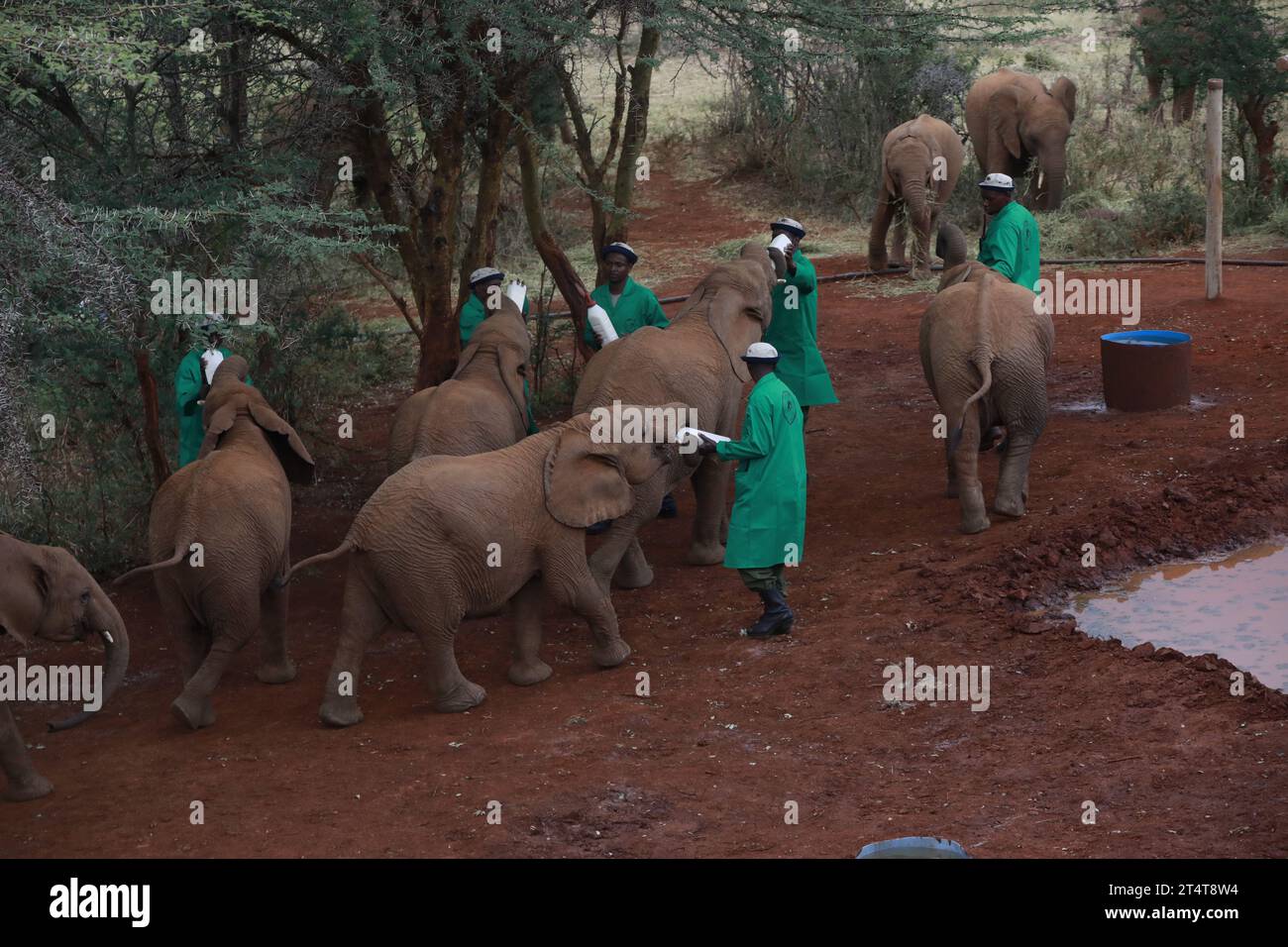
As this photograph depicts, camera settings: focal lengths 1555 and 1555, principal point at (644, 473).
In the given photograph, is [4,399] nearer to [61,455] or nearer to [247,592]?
[247,592]

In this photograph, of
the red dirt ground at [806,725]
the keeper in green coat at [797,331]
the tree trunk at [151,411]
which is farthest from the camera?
the keeper in green coat at [797,331]

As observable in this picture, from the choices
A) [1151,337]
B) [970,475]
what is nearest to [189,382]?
[970,475]

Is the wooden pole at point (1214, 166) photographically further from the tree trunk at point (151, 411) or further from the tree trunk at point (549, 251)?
the tree trunk at point (151, 411)

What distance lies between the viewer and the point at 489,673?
338 inches

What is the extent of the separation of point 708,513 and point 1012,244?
9.38 ft

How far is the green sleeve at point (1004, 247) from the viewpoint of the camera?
10.6m

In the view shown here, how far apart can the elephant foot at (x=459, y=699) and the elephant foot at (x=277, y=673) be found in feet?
3.93

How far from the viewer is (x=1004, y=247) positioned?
10625 mm

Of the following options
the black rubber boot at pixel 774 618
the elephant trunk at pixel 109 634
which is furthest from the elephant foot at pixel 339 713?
the black rubber boot at pixel 774 618

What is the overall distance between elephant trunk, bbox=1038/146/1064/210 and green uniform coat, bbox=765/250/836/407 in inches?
419

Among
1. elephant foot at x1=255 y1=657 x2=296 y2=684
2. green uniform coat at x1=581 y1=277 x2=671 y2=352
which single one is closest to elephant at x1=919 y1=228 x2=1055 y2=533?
green uniform coat at x1=581 y1=277 x2=671 y2=352

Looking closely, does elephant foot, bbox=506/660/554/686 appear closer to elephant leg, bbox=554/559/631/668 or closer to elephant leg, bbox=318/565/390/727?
elephant leg, bbox=554/559/631/668

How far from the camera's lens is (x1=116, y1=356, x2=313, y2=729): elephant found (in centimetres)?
796
